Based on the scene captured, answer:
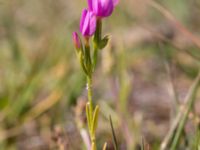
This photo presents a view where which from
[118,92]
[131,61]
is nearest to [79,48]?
[118,92]

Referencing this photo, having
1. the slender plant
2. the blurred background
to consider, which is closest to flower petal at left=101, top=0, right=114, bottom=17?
the slender plant

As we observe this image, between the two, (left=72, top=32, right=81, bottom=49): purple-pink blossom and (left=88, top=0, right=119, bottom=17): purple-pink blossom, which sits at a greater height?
(left=88, top=0, right=119, bottom=17): purple-pink blossom

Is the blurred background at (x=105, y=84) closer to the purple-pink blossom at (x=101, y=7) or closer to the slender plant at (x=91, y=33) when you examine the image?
the slender plant at (x=91, y=33)

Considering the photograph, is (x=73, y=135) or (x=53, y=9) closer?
(x=73, y=135)

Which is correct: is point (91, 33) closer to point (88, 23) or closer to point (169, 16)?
point (88, 23)

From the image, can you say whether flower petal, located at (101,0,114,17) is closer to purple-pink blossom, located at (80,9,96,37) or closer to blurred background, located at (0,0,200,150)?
purple-pink blossom, located at (80,9,96,37)

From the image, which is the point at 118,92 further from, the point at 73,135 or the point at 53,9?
the point at 53,9

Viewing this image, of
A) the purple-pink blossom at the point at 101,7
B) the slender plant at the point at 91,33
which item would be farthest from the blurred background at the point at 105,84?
the purple-pink blossom at the point at 101,7
